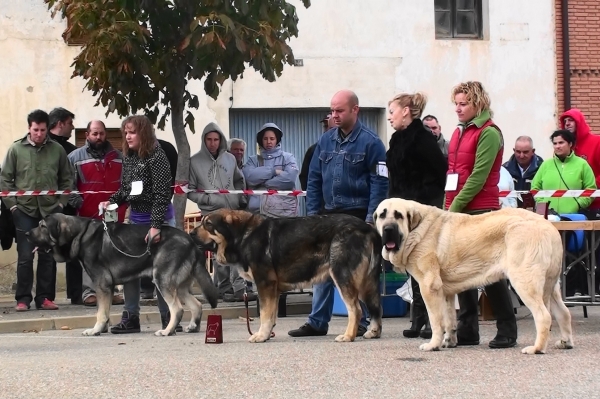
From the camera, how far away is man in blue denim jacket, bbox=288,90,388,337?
11.1 meters

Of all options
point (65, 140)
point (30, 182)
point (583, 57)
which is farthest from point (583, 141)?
point (583, 57)

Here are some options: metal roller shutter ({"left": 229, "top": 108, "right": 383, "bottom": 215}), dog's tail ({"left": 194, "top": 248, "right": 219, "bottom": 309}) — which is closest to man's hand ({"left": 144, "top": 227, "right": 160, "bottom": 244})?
dog's tail ({"left": 194, "top": 248, "right": 219, "bottom": 309})

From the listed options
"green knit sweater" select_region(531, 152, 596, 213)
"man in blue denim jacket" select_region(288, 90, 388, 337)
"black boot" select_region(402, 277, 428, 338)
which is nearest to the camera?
"black boot" select_region(402, 277, 428, 338)

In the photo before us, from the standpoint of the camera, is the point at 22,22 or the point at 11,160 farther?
the point at 22,22

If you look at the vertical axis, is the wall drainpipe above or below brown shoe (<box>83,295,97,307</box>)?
above

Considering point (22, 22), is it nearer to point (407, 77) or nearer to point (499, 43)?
point (407, 77)

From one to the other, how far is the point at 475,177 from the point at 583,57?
14.0 meters

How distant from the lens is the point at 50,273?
14844 millimetres

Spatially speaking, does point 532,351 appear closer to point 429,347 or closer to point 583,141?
point 429,347

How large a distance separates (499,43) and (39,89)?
8.48m

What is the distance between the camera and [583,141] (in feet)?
47.4

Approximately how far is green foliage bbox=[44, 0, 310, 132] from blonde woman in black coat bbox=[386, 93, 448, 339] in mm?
3976

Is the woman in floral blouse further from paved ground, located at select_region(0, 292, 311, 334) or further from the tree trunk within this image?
the tree trunk

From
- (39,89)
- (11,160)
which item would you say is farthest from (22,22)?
(11,160)
